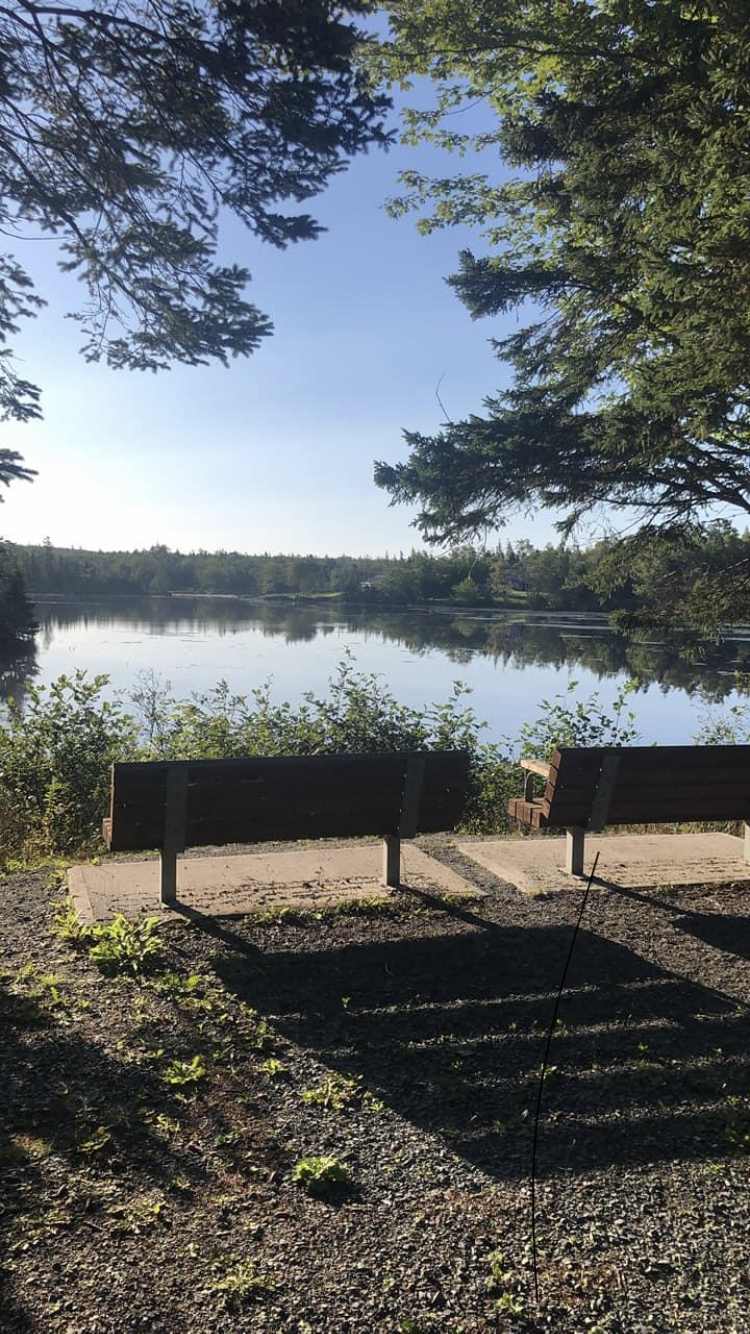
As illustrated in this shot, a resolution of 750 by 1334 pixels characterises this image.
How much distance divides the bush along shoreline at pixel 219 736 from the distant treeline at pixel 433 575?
204cm

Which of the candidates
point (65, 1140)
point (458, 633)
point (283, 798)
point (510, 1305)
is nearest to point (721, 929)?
point (283, 798)

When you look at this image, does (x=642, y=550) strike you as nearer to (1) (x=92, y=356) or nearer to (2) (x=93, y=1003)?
(1) (x=92, y=356)

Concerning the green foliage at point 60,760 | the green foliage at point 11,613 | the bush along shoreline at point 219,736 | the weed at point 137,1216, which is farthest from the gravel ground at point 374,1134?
the green foliage at point 11,613

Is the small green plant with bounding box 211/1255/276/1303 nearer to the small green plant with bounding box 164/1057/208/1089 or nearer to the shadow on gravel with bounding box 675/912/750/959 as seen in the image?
the small green plant with bounding box 164/1057/208/1089

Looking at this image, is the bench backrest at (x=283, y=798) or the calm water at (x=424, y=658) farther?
the calm water at (x=424, y=658)

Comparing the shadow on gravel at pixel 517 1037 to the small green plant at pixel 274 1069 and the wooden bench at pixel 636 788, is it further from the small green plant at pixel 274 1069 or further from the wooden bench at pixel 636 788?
the wooden bench at pixel 636 788

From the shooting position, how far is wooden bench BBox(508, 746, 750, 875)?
4.70m

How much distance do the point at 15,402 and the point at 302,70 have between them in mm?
3421

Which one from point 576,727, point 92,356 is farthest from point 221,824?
point 576,727

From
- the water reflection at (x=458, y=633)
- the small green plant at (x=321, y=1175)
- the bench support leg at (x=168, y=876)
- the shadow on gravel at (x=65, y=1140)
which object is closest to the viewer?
the shadow on gravel at (x=65, y=1140)

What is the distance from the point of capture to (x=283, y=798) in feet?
14.0

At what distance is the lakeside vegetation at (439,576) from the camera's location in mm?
12266

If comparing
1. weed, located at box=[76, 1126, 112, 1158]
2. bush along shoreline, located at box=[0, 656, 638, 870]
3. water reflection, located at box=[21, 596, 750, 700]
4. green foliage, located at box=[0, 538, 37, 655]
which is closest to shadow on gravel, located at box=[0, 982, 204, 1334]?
weed, located at box=[76, 1126, 112, 1158]

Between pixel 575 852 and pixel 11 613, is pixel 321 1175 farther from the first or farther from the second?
pixel 11 613
